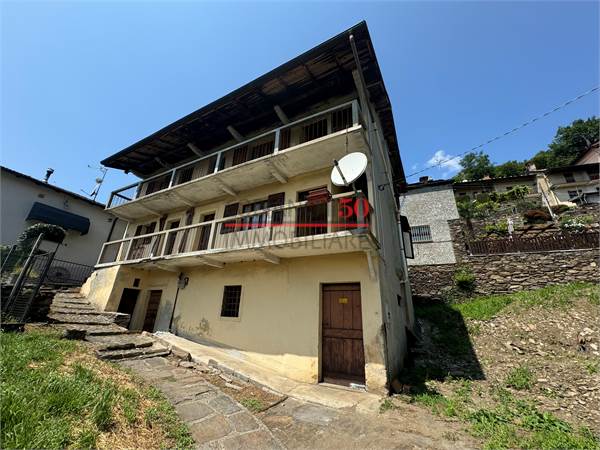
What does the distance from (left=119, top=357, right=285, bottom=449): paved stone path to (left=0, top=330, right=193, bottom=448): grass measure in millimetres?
302

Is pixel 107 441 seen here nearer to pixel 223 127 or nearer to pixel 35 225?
pixel 223 127

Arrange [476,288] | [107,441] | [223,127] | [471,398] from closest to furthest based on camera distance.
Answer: [107,441] < [471,398] < [223,127] < [476,288]

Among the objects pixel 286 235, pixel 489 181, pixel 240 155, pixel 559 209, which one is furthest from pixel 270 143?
pixel 489 181

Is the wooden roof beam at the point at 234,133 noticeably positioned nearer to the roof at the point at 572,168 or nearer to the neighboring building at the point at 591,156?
the roof at the point at 572,168

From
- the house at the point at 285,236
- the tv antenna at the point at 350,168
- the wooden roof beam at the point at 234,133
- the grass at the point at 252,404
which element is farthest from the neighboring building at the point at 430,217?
the grass at the point at 252,404

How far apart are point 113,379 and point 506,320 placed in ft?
41.6

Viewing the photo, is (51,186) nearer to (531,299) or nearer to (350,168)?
(350,168)

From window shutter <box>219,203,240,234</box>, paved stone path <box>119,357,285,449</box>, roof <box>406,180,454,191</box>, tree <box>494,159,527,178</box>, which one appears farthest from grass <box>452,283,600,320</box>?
tree <box>494,159,527,178</box>

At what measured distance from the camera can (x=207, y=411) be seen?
4070 millimetres

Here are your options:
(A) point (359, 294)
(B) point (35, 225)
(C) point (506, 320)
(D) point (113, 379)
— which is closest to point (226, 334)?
(D) point (113, 379)

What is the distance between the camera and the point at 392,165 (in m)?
14.0

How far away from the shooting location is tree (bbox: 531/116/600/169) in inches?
1273

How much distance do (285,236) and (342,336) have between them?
329cm

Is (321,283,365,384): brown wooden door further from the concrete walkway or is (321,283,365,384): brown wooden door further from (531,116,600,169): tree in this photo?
(531,116,600,169): tree
